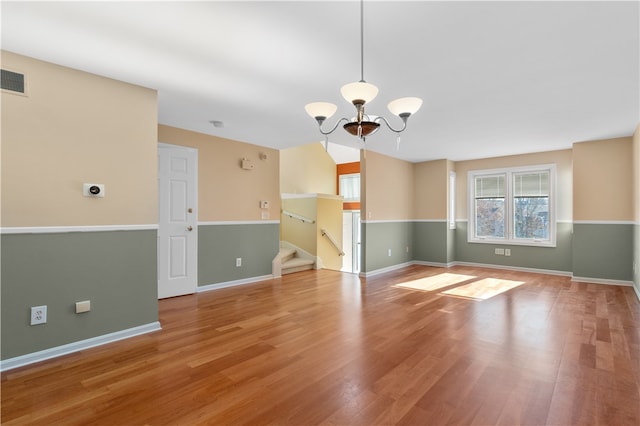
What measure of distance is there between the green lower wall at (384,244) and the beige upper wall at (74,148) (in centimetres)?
394

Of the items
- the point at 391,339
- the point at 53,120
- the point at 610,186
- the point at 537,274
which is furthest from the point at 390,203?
the point at 53,120

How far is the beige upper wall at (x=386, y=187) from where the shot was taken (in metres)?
6.14

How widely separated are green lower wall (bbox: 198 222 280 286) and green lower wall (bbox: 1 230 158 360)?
1595 mm

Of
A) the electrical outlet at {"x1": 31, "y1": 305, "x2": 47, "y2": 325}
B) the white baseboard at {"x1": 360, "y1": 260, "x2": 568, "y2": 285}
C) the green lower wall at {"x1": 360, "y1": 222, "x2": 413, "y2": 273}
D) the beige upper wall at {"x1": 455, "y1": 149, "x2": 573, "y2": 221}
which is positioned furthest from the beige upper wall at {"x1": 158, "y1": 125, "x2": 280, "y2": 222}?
the beige upper wall at {"x1": 455, "y1": 149, "x2": 573, "y2": 221}

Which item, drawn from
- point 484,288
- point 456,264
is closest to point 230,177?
point 484,288

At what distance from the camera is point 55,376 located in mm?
2340

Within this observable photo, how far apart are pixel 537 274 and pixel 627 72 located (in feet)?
14.8

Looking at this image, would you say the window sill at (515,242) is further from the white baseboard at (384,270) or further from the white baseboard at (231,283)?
the white baseboard at (231,283)

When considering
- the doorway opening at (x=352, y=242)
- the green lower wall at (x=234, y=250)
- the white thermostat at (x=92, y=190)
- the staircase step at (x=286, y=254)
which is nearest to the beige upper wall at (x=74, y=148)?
the white thermostat at (x=92, y=190)

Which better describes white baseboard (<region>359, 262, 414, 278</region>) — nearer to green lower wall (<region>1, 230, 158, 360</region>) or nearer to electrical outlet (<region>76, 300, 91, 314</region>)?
green lower wall (<region>1, 230, 158, 360</region>)

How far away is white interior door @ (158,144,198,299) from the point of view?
14.5ft

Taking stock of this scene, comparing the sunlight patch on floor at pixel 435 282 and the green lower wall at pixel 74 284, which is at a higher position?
the green lower wall at pixel 74 284

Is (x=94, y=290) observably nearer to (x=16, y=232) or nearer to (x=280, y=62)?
(x=16, y=232)

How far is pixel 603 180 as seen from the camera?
17.5 ft
